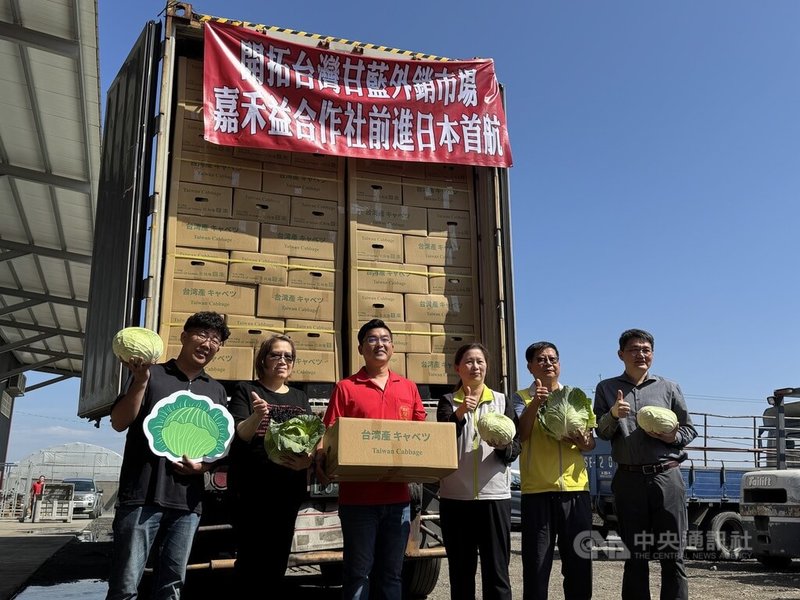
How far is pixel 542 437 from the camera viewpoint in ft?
13.2

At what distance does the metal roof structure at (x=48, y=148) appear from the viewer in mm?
9102

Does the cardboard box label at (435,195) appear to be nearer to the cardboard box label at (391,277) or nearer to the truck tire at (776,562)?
the cardboard box label at (391,277)

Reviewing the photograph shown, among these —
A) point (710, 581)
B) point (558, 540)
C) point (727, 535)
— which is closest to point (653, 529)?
point (558, 540)

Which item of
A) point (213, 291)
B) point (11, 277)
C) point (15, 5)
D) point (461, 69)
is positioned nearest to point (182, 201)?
point (213, 291)

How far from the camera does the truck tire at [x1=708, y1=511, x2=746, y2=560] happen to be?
36.2ft

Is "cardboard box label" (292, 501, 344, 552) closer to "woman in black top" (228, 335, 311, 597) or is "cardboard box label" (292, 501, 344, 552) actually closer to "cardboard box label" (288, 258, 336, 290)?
"woman in black top" (228, 335, 311, 597)

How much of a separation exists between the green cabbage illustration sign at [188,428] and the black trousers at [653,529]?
2240 millimetres

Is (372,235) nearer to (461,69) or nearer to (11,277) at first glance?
(461,69)

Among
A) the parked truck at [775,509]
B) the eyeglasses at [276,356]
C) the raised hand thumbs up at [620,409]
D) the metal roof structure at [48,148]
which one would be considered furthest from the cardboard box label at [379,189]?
the parked truck at [775,509]

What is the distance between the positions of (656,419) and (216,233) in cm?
337

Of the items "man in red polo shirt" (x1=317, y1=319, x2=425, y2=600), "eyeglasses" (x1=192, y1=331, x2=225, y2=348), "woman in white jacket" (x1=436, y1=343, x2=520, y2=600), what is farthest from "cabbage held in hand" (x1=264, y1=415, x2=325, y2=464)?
"woman in white jacket" (x1=436, y1=343, x2=520, y2=600)

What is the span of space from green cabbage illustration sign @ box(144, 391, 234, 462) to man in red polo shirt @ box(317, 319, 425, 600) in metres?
0.50

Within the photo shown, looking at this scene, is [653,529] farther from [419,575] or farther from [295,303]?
[295,303]

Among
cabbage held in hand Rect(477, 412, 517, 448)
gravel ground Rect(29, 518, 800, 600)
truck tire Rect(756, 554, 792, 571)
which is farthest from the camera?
truck tire Rect(756, 554, 792, 571)
